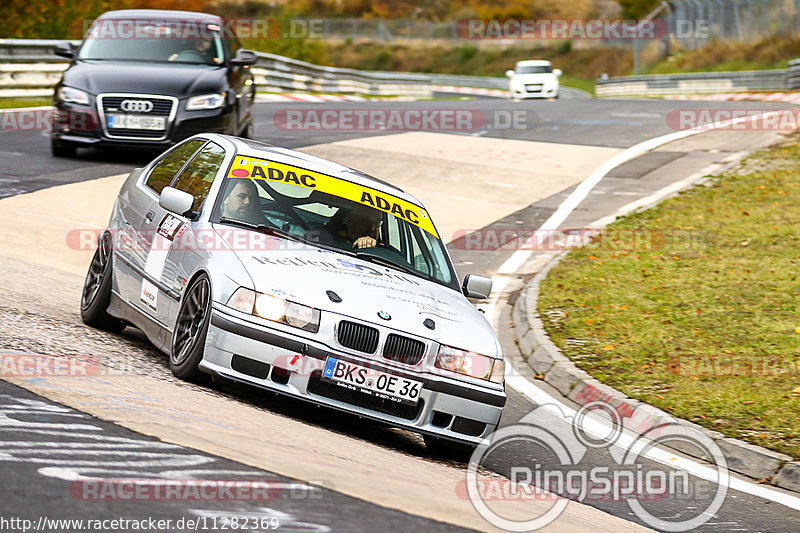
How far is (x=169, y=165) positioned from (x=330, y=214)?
152 centimetres

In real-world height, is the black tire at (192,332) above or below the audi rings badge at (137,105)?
below

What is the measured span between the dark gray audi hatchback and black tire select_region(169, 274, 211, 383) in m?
8.79

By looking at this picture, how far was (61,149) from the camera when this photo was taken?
16141 mm

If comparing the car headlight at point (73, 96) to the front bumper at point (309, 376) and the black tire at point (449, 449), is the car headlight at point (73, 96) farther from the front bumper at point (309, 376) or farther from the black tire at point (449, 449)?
the black tire at point (449, 449)

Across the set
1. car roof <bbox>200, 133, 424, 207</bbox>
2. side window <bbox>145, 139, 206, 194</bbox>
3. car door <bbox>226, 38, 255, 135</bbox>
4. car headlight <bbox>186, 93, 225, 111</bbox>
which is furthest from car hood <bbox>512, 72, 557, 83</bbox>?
car roof <bbox>200, 133, 424, 207</bbox>

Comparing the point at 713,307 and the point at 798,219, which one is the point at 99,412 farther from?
the point at 798,219

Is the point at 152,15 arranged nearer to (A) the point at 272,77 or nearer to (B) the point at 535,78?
(A) the point at 272,77

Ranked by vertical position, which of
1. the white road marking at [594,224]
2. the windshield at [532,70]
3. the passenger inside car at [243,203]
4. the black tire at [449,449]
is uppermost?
the passenger inside car at [243,203]

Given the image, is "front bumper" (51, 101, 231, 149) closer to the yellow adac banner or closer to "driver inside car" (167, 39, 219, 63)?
"driver inside car" (167, 39, 219, 63)

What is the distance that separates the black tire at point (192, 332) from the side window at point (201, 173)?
0.94m

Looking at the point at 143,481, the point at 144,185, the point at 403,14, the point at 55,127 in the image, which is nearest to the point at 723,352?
the point at 144,185

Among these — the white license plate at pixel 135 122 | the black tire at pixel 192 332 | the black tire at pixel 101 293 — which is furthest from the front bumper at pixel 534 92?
the black tire at pixel 192 332

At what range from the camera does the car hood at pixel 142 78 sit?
1509 cm

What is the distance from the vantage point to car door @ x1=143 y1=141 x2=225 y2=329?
6961 millimetres
